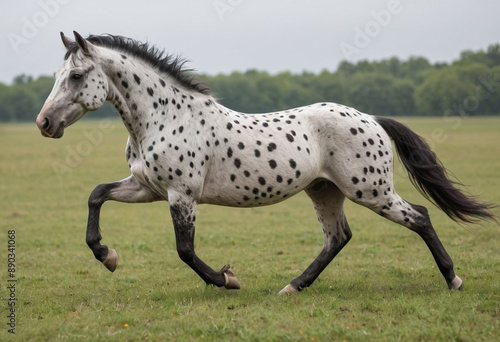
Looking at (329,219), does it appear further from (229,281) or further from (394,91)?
(394,91)

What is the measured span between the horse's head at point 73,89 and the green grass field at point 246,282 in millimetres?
1696

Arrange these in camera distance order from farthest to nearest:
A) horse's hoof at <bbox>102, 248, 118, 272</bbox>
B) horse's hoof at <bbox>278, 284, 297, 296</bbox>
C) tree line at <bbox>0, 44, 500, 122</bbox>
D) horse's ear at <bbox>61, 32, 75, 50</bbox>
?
tree line at <bbox>0, 44, 500, 122</bbox>
horse's hoof at <bbox>278, 284, 297, 296</bbox>
horse's hoof at <bbox>102, 248, 118, 272</bbox>
horse's ear at <bbox>61, 32, 75, 50</bbox>

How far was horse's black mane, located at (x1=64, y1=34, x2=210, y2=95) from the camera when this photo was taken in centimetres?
565

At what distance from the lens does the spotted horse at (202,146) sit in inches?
210

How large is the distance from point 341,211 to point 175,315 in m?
2.23

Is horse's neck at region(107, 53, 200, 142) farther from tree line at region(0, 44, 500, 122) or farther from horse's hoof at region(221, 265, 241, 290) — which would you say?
tree line at region(0, 44, 500, 122)

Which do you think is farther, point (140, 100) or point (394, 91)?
point (394, 91)

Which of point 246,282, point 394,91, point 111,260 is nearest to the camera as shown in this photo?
point 111,260

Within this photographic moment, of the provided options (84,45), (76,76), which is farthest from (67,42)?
(76,76)

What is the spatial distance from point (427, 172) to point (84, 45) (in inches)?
143

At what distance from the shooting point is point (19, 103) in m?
66.6

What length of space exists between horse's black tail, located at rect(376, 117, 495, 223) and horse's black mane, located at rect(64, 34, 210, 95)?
2005 mm

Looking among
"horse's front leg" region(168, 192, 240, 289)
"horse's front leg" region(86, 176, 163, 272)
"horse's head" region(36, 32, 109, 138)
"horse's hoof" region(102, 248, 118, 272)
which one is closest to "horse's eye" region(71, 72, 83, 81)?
"horse's head" region(36, 32, 109, 138)

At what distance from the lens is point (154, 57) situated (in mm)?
5746
